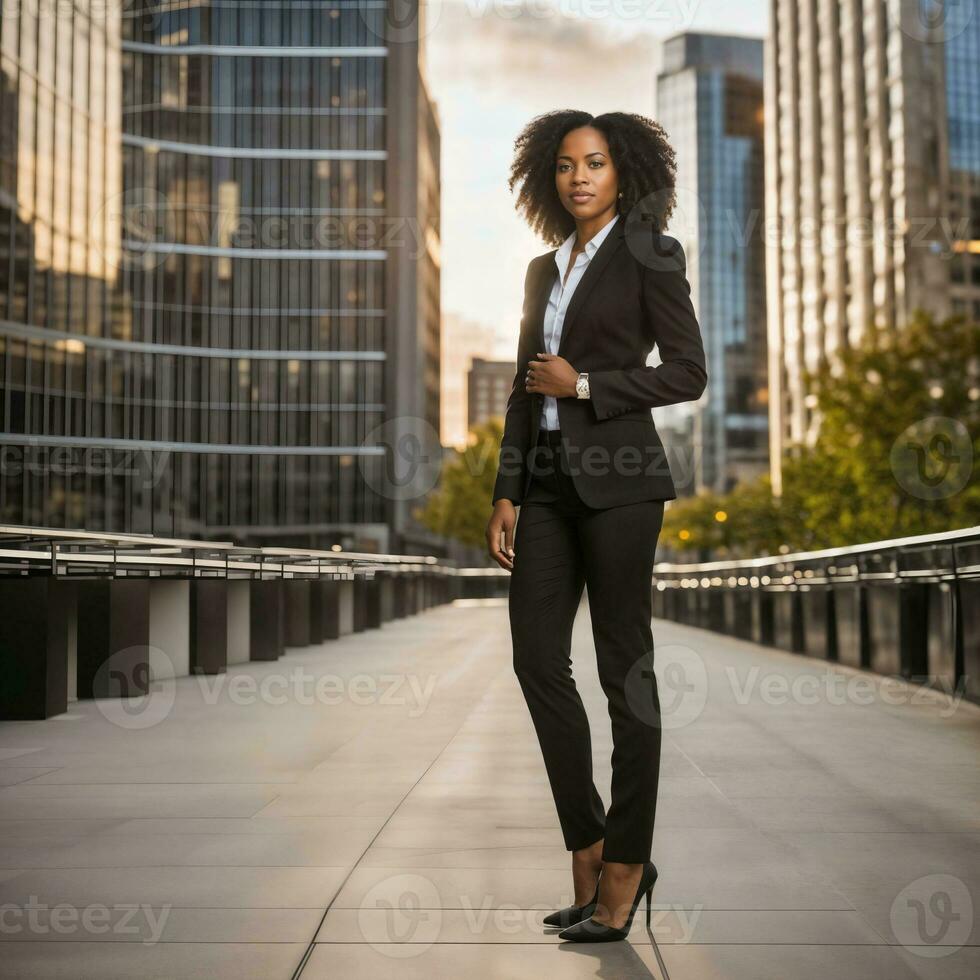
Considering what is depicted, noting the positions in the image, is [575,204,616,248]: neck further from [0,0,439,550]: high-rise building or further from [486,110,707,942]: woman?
Result: [0,0,439,550]: high-rise building

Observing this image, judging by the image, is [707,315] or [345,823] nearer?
[345,823]

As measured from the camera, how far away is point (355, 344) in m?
69.6

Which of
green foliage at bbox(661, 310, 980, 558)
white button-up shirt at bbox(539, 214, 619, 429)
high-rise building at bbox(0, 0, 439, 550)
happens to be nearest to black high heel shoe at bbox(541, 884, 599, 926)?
white button-up shirt at bbox(539, 214, 619, 429)

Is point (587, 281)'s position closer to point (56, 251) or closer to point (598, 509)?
point (598, 509)

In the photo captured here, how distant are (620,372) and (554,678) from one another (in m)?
0.79

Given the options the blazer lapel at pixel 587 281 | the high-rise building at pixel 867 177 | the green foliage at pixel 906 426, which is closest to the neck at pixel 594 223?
the blazer lapel at pixel 587 281

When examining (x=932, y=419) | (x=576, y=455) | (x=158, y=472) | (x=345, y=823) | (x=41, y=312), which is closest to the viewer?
(x=576, y=455)

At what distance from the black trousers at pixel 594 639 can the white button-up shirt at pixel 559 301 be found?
0.15 m

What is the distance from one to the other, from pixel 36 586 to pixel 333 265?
207 ft

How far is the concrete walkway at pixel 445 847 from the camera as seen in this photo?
302cm

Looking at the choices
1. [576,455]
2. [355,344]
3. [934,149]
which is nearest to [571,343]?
[576,455]

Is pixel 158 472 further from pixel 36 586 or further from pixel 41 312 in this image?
pixel 36 586

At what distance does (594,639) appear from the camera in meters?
3.33

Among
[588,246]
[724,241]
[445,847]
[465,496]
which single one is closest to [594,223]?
[588,246]
